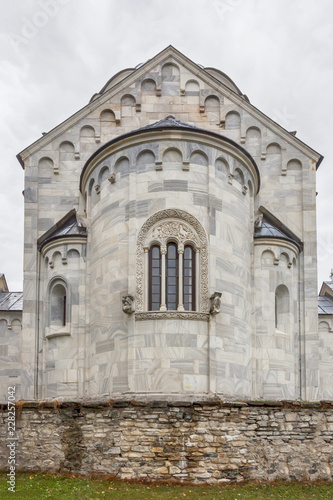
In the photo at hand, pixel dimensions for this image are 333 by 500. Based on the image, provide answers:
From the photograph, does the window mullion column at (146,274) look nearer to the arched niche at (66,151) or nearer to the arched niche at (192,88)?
the arched niche at (66,151)

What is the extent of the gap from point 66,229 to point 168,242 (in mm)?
4833

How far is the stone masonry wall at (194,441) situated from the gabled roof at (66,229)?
965 centimetres

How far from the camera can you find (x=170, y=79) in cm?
2561

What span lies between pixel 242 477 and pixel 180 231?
9204 mm

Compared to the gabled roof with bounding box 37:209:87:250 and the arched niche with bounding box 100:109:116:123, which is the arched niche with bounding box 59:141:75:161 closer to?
the arched niche with bounding box 100:109:116:123

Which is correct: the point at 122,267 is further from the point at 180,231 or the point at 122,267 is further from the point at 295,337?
the point at 295,337

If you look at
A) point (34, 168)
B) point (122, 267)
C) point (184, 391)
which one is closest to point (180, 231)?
point (122, 267)

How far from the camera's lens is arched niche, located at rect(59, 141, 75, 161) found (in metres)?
25.1

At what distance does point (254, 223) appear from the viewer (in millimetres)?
23094

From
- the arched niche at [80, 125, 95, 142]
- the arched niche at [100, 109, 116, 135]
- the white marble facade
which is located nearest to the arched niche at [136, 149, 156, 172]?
the white marble facade

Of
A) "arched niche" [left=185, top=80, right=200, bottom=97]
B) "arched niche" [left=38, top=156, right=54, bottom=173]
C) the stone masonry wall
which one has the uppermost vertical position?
"arched niche" [left=185, top=80, right=200, bottom=97]

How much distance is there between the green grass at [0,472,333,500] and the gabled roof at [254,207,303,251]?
430 inches

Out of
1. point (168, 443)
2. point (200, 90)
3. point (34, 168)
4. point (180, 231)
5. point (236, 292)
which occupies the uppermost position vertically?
point (200, 90)

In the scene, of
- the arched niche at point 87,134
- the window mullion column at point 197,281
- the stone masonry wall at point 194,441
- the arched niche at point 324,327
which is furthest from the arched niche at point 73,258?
the arched niche at point 324,327
